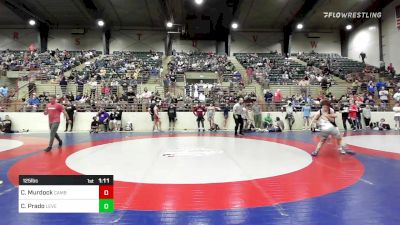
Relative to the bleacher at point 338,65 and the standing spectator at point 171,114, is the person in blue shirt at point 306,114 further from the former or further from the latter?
the bleacher at point 338,65

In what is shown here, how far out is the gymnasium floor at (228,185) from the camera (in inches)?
140

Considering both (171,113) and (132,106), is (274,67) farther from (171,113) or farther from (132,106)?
(132,106)

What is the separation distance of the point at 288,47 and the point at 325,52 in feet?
17.3

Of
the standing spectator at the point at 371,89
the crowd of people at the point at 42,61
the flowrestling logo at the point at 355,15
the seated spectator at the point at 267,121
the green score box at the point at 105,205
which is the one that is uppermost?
the flowrestling logo at the point at 355,15

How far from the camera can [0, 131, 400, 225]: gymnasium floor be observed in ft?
11.7

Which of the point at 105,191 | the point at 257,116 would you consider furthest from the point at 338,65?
the point at 105,191

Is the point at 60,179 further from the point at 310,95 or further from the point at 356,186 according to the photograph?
the point at 310,95

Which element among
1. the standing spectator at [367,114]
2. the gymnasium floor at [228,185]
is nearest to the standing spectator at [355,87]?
the standing spectator at [367,114]

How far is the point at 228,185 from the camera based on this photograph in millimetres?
4879

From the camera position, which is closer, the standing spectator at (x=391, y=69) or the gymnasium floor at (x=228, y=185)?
the gymnasium floor at (x=228, y=185)

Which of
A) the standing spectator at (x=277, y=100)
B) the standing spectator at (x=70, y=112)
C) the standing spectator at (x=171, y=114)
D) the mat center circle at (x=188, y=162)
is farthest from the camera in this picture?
the standing spectator at (x=277, y=100)

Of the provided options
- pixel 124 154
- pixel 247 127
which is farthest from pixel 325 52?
pixel 124 154

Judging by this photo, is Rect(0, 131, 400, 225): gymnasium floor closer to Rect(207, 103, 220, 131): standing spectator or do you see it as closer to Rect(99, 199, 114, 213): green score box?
Rect(99, 199, 114, 213): green score box

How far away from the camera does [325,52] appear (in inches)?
1379
